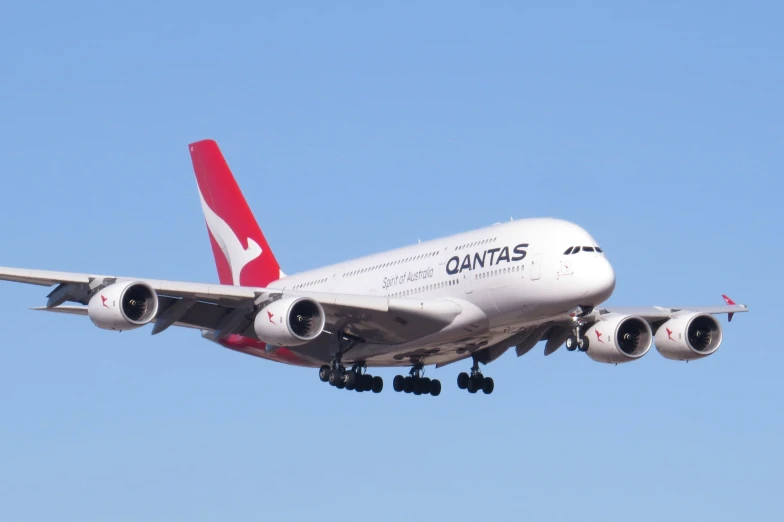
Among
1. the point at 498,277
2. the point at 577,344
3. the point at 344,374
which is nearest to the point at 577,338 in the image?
the point at 577,344

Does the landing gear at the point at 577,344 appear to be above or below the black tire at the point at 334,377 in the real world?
above

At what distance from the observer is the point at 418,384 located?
168 feet

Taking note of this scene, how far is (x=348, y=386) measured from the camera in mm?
48812

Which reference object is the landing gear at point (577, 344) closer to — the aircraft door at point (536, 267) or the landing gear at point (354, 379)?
the aircraft door at point (536, 267)

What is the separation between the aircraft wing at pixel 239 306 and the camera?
143 ft

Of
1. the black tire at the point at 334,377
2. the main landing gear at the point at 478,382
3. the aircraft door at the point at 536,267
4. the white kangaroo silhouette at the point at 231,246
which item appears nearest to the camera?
the aircraft door at the point at 536,267

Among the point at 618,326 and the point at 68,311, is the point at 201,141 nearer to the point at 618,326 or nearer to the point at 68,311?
the point at 68,311

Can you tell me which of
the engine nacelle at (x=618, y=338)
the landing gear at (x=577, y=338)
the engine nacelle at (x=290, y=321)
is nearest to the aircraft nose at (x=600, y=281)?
the landing gear at (x=577, y=338)

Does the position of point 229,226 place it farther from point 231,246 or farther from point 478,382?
point 478,382

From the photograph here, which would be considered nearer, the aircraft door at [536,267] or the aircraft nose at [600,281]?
the aircraft nose at [600,281]

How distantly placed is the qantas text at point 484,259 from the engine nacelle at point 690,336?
8.66 meters

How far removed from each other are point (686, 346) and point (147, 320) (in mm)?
18880

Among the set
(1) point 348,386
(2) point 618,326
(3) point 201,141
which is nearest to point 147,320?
(1) point 348,386

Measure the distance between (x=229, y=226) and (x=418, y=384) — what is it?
13000 millimetres
